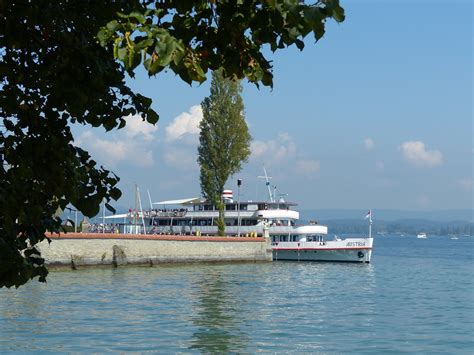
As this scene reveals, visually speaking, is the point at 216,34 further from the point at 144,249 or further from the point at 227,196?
the point at 227,196

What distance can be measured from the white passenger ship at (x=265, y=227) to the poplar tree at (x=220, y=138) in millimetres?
1623

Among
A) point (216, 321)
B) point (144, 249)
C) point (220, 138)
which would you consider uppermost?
point (220, 138)

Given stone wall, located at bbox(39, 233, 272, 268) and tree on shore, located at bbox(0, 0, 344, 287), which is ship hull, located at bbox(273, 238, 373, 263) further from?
tree on shore, located at bbox(0, 0, 344, 287)

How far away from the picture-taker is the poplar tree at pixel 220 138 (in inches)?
2881

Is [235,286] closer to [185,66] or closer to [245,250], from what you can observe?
[245,250]

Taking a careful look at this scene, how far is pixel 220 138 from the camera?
73500 mm

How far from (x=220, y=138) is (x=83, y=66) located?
67.5 meters

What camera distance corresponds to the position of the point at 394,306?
33.7m

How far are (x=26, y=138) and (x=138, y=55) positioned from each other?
245cm

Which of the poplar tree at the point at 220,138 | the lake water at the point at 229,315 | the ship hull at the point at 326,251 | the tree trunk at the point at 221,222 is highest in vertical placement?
the poplar tree at the point at 220,138

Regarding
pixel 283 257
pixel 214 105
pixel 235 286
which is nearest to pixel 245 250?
pixel 283 257

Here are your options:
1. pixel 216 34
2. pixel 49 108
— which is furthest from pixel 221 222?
pixel 216 34

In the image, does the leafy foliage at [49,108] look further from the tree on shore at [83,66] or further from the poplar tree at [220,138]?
the poplar tree at [220,138]

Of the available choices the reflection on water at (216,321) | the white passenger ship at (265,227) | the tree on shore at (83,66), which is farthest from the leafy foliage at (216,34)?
the white passenger ship at (265,227)
